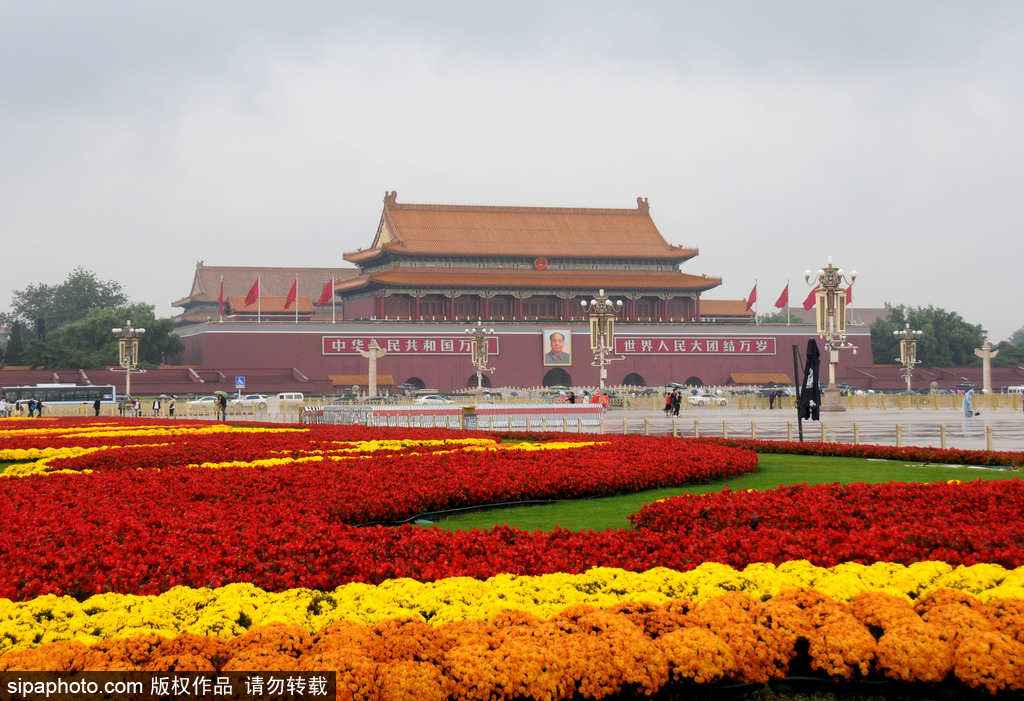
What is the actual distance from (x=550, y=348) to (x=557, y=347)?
39 centimetres

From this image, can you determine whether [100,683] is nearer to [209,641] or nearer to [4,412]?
[209,641]

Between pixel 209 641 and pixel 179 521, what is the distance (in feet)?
11.4

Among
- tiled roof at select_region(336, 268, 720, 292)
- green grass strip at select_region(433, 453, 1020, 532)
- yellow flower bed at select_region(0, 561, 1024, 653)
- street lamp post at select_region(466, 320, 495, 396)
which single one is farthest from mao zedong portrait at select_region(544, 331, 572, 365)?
yellow flower bed at select_region(0, 561, 1024, 653)

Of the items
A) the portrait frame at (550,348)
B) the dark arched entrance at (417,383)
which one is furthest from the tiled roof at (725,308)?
the dark arched entrance at (417,383)

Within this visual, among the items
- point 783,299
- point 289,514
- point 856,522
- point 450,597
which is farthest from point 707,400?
point 450,597

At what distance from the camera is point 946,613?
4469 mm

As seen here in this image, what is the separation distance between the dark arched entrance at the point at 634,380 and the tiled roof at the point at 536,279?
15.0 ft

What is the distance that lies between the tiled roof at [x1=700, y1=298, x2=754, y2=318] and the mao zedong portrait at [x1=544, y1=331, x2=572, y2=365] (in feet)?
33.8

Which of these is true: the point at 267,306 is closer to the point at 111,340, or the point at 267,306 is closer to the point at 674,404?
the point at 111,340

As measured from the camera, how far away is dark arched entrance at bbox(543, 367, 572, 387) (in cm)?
5431

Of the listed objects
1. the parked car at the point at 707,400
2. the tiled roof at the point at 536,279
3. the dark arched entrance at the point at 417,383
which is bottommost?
the parked car at the point at 707,400

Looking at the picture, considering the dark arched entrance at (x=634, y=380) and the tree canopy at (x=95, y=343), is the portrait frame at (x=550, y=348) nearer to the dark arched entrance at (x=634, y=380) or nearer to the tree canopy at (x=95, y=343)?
the dark arched entrance at (x=634, y=380)

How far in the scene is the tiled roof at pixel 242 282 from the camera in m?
62.5

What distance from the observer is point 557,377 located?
54656 millimetres
